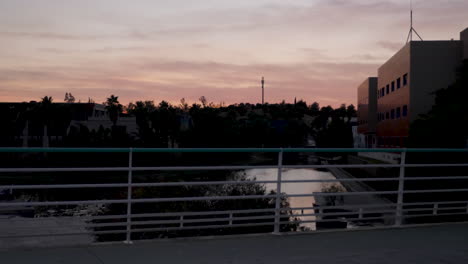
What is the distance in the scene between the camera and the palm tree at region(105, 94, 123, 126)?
78.3 meters

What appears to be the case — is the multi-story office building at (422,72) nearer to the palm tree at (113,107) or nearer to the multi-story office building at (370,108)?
Answer: the multi-story office building at (370,108)

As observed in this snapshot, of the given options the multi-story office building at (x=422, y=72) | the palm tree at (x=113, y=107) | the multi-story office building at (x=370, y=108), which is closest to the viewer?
the multi-story office building at (x=422, y=72)

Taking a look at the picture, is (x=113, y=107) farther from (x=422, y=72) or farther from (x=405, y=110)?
(x=422, y=72)

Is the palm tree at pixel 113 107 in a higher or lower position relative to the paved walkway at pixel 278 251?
higher

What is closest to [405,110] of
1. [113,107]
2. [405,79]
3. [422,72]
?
[405,79]

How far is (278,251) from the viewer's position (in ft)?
17.3

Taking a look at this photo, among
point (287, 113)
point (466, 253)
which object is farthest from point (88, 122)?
point (287, 113)

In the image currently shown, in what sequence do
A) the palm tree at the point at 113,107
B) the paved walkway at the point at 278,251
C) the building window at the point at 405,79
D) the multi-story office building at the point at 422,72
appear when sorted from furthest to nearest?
the palm tree at the point at 113,107 < the building window at the point at 405,79 < the multi-story office building at the point at 422,72 < the paved walkway at the point at 278,251

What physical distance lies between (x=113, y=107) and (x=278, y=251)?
76.6m

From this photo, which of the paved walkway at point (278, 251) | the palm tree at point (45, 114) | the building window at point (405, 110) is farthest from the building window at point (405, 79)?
the palm tree at point (45, 114)

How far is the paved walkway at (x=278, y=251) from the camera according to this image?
482cm

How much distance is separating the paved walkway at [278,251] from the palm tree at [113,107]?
73.9 m

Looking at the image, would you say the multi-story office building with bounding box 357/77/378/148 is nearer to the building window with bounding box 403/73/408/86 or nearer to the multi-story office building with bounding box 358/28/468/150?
the multi-story office building with bounding box 358/28/468/150

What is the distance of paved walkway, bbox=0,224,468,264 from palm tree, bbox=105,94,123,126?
73.9 metres
